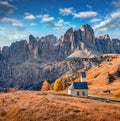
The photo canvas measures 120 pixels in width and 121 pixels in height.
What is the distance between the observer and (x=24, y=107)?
6431cm

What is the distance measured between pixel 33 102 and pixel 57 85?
98143mm

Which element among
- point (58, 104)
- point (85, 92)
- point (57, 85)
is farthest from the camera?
point (57, 85)

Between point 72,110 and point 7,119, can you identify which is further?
point 72,110

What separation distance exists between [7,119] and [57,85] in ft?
360

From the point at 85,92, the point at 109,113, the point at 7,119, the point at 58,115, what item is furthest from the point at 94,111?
the point at 85,92

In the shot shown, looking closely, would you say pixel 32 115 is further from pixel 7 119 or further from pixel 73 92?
pixel 73 92

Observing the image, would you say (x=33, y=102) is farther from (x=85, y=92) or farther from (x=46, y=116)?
(x=85, y=92)

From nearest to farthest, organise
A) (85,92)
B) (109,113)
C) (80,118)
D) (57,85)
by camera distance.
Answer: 1. (80,118)
2. (109,113)
3. (85,92)
4. (57,85)

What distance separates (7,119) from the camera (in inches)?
2285

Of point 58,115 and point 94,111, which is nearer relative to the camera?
point 58,115

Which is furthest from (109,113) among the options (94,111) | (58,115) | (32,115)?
(32,115)

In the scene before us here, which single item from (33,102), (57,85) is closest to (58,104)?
(33,102)

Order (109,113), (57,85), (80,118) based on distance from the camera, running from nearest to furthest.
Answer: (80,118) → (109,113) → (57,85)

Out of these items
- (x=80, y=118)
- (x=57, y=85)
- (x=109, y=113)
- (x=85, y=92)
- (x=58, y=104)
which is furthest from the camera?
(x=57, y=85)
